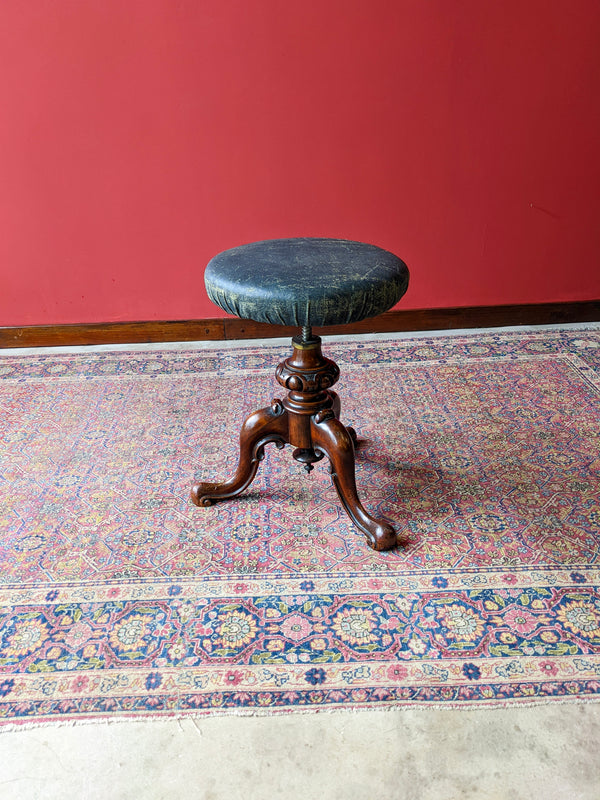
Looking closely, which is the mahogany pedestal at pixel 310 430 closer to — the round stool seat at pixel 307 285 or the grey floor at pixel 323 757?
the round stool seat at pixel 307 285

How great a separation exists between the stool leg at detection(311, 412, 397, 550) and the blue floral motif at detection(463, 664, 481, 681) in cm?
40

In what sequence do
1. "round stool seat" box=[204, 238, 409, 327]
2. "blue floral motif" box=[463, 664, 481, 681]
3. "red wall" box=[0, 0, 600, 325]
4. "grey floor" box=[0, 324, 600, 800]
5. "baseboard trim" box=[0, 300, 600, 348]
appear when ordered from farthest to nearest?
"baseboard trim" box=[0, 300, 600, 348] < "red wall" box=[0, 0, 600, 325] < "round stool seat" box=[204, 238, 409, 327] < "blue floral motif" box=[463, 664, 481, 681] < "grey floor" box=[0, 324, 600, 800]

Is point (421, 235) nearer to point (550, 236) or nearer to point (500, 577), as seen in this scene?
point (550, 236)

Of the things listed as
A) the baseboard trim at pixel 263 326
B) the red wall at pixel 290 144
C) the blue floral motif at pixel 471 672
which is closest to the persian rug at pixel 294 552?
the blue floral motif at pixel 471 672

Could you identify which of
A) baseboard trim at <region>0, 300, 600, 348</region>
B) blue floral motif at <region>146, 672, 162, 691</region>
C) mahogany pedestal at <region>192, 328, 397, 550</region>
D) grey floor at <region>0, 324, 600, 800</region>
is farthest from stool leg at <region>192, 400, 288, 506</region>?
baseboard trim at <region>0, 300, 600, 348</region>

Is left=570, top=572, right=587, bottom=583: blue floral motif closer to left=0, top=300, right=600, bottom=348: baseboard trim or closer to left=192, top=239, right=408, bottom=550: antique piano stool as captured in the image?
left=192, top=239, right=408, bottom=550: antique piano stool

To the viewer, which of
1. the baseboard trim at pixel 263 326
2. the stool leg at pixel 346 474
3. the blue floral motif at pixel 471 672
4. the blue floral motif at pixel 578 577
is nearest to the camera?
the blue floral motif at pixel 471 672

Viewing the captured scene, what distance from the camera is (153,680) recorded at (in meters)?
1.37

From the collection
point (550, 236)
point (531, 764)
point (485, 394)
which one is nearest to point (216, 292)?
point (531, 764)

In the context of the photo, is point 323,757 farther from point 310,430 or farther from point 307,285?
point 307,285

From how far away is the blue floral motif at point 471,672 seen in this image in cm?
135

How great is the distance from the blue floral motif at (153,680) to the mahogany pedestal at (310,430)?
61 centimetres

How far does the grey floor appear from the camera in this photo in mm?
1162

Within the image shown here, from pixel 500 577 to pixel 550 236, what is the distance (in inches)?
77.5
